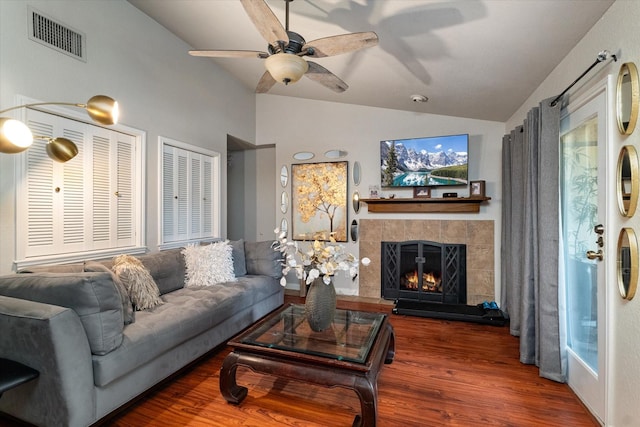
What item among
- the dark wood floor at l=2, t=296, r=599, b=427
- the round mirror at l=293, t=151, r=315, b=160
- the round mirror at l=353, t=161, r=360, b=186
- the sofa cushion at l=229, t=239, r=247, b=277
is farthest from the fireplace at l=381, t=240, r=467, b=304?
the sofa cushion at l=229, t=239, r=247, b=277

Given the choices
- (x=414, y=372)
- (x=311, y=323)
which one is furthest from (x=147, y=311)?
(x=414, y=372)

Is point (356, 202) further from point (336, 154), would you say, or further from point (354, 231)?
point (336, 154)

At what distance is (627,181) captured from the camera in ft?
5.28

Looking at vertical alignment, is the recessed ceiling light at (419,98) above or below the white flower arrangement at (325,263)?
above

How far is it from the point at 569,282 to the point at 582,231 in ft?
1.40

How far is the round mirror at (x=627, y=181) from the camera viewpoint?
152 centimetres

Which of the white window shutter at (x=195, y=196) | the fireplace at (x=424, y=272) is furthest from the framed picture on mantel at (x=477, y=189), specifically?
the white window shutter at (x=195, y=196)

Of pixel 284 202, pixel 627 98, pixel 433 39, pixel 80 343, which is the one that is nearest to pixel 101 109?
pixel 80 343

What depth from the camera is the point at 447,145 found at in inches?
158

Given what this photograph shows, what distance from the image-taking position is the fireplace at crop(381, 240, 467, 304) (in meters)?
4.11

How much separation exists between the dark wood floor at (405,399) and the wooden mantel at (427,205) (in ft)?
6.07

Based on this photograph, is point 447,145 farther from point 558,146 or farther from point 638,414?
point 638,414

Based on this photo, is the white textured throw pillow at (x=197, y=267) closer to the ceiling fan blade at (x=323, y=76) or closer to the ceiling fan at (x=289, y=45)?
the ceiling fan at (x=289, y=45)

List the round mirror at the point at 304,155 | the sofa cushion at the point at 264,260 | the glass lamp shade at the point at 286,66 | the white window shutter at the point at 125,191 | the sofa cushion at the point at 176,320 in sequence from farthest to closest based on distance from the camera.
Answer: the round mirror at the point at 304,155 → the sofa cushion at the point at 264,260 → the white window shutter at the point at 125,191 → the glass lamp shade at the point at 286,66 → the sofa cushion at the point at 176,320
